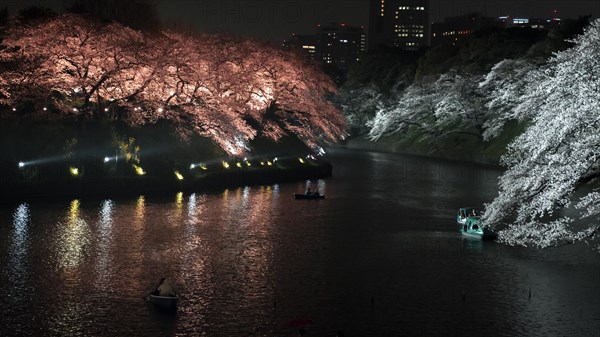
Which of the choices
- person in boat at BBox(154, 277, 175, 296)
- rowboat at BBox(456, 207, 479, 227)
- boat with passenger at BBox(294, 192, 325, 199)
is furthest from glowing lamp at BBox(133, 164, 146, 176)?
person in boat at BBox(154, 277, 175, 296)

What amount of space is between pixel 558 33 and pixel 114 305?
71209 mm

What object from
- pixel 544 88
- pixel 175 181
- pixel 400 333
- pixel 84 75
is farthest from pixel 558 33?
pixel 400 333

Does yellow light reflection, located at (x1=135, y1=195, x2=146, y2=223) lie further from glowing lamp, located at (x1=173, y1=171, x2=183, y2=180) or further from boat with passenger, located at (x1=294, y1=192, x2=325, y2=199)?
boat with passenger, located at (x1=294, y1=192, x2=325, y2=199)

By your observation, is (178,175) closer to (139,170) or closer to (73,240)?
(139,170)

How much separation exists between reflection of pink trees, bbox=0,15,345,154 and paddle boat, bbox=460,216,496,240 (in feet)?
93.4

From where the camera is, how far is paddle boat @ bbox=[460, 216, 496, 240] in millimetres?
38719

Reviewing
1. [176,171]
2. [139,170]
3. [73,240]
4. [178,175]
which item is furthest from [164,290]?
[176,171]

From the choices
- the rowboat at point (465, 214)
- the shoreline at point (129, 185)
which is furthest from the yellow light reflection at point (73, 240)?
the rowboat at point (465, 214)

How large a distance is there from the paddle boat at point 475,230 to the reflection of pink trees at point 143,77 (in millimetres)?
28469

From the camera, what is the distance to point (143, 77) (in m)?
57.5

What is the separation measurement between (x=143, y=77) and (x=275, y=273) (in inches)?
1259

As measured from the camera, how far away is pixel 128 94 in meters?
57.7

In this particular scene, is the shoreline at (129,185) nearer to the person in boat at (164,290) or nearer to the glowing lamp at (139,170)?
the glowing lamp at (139,170)

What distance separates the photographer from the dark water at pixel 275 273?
2362 cm
